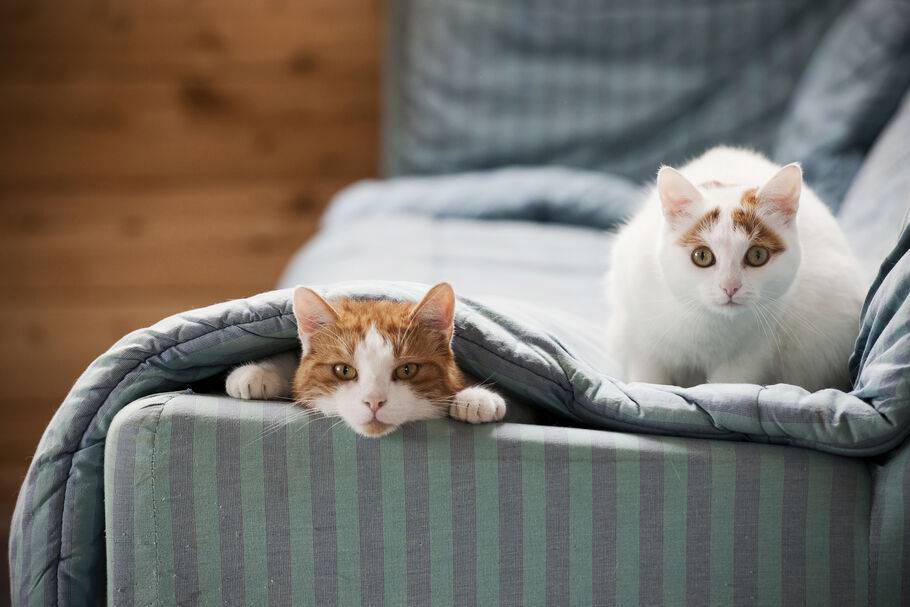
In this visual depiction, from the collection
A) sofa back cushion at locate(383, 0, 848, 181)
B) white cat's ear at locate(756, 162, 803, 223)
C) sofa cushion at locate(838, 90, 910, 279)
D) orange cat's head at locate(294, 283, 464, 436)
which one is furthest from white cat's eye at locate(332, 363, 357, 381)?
sofa back cushion at locate(383, 0, 848, 181)

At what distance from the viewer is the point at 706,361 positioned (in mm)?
1336

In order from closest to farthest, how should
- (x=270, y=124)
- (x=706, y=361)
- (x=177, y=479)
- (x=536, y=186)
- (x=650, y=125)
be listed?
(x=177, y=479) < (x=706, y=361) < (x=536, y=186) < (x=650, y=125) < (x=270, y=124)

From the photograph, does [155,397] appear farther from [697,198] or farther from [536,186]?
[536,186]

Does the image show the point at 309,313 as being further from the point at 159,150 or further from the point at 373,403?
the point at 159,150

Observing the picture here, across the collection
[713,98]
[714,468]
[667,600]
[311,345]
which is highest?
[713,98]

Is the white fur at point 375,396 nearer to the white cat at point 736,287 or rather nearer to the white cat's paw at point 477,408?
the white cat's paw at point 477,408

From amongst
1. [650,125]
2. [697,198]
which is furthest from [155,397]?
[650,125]

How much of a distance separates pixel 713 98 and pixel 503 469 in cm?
212

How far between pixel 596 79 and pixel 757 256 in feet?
5.90

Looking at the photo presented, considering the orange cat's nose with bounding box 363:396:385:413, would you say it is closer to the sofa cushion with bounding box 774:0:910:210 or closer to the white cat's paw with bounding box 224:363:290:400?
the white cat's paw with bounding box 224:363:290:400

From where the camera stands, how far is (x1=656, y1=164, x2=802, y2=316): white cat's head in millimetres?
1191

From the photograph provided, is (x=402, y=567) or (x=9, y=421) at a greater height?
(x=402, y=567)

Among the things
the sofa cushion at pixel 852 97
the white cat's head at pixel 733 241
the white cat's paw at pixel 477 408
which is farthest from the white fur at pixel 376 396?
the sofa cushion at pixel 852 97

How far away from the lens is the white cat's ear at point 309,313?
3.53 feet
